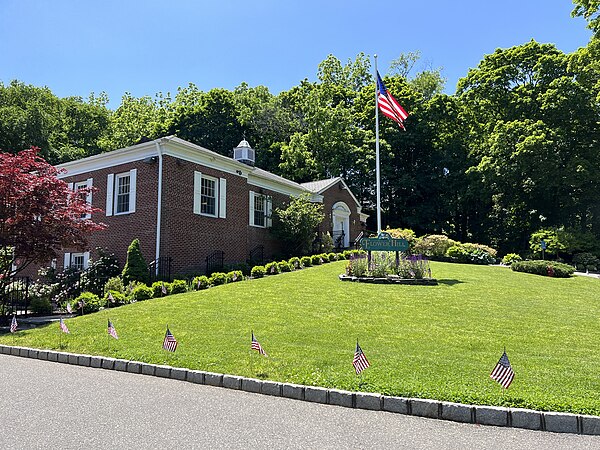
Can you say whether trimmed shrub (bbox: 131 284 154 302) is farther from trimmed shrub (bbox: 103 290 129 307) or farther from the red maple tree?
the red maple tree

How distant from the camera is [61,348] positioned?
821cm

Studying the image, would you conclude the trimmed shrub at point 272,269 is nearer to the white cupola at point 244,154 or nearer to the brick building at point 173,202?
the brick building at point 173,202

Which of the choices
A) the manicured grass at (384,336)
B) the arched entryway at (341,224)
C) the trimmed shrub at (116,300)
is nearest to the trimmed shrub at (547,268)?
the manicured grass at (384,336)

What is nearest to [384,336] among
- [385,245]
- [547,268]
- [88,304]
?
[385,245]

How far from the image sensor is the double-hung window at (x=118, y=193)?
Answer: 17641 millimetres

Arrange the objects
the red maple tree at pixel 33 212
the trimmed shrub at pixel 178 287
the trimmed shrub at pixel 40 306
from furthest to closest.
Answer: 1. the trimmed shrub at pixel 178 287
2. the trimmed shrub at pixel 40 306
3. the red maple tree at pixel 33 212

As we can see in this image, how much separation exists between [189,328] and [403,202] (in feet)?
110

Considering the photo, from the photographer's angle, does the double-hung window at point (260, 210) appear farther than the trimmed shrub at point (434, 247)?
No

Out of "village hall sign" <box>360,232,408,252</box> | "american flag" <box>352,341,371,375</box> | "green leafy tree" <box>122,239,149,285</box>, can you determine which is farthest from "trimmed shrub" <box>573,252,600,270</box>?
"american flag" <box>352,341,371,375</box>

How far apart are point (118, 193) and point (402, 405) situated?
15.8m

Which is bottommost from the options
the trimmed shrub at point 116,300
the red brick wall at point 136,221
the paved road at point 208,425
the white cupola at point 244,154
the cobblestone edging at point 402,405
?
the paved road at point 208,425

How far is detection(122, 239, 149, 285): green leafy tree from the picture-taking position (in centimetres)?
1496

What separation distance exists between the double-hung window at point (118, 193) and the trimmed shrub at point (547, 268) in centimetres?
1778

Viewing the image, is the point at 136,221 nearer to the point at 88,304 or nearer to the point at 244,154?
the point at 88,304
